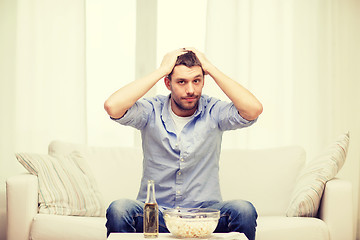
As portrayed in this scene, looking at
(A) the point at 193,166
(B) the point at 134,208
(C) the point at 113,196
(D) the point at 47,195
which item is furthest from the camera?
(C) the point at 113,196

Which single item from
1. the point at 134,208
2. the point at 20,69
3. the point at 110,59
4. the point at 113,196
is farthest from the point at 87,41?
the point at 134,208

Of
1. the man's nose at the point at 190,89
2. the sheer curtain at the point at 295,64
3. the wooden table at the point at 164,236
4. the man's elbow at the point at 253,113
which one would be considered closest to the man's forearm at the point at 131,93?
the man's nose at the point at 190,89

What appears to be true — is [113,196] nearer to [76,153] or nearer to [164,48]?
[76,153]

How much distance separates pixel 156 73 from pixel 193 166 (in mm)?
464

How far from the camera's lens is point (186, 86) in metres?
2.54

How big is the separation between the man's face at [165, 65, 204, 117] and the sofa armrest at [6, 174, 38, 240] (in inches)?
36.9

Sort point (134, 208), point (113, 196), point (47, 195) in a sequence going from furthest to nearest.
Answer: point (113, 196) < point (47, 195) < point (134, 208)

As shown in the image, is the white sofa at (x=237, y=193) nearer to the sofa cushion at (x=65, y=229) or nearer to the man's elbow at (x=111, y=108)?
the sofa cushion at (x=65, y=229)

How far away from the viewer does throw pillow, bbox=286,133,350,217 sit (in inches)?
118

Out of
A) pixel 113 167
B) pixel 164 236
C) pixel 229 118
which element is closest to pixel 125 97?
pixel 229 118

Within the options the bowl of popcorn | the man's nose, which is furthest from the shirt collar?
the bowl of popcorn

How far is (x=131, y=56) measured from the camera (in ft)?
15.2

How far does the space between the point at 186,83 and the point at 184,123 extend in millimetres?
199

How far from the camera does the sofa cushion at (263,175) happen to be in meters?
3.31
